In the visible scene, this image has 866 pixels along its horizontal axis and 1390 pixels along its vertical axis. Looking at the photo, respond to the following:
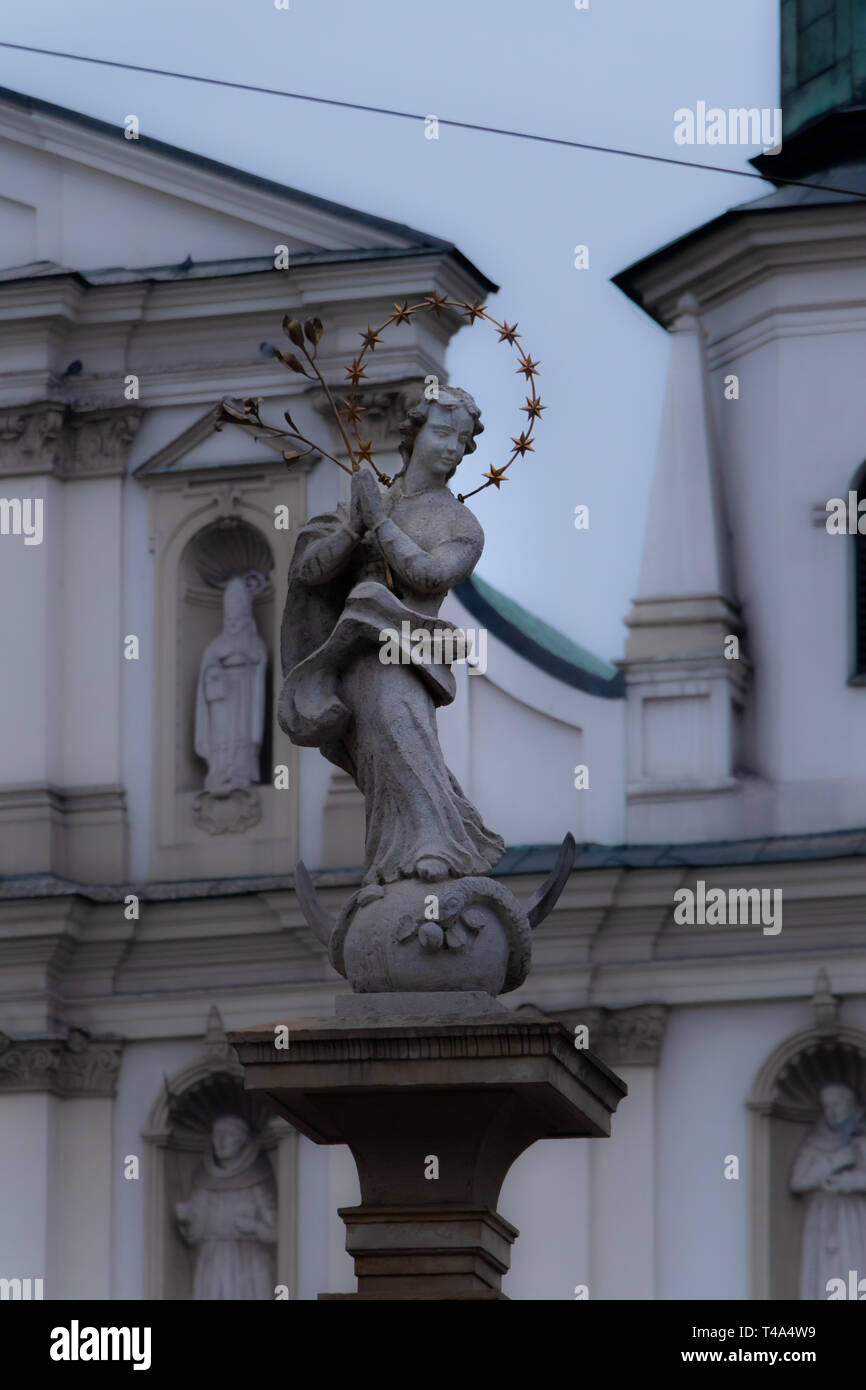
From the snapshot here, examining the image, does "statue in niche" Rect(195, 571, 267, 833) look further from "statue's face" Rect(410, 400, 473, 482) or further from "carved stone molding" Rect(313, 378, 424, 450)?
"statue's face" Rect(410, 400, 473, 482)

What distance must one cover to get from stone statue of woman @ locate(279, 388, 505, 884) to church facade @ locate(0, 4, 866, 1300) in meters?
10.8

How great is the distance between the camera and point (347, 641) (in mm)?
9586

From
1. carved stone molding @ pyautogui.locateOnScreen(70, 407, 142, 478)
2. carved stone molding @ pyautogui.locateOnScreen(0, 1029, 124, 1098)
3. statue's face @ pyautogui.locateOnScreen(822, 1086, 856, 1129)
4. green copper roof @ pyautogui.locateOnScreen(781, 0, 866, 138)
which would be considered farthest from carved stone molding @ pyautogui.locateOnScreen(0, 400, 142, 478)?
statue's face @ pyautogui.locateOnScreen(822, 1086, 856, 1129)

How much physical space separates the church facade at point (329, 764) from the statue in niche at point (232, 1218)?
2 cm

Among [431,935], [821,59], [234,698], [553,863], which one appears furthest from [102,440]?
[431,935]

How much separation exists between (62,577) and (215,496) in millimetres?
1168

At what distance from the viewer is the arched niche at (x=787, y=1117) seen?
20234 mm

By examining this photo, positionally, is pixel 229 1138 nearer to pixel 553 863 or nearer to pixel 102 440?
pixel 553 863

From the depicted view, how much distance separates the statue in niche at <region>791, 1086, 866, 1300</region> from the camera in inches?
797

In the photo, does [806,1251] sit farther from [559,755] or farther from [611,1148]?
[559,755]

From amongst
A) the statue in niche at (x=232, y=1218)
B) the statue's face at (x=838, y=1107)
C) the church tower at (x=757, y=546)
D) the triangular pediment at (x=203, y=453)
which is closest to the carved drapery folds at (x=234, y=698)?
the triangular pediment at (x=203, y=453)

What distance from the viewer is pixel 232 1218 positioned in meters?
21.3

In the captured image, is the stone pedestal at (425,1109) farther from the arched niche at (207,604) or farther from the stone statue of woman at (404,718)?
the arched niche at (207,604)

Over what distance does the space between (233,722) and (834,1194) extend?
4840mm
